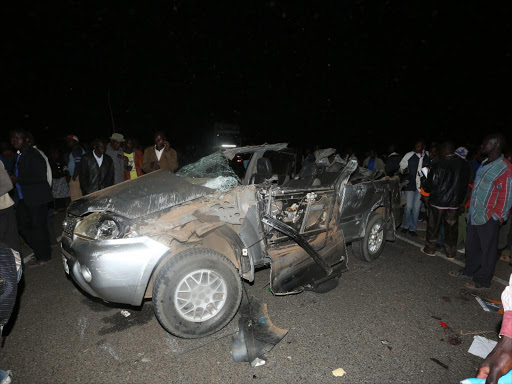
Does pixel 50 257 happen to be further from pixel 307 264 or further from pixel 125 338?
pixel 307 264

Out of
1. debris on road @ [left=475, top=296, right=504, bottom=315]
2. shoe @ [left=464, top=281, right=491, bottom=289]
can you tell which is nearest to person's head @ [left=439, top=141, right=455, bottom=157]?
shoe @ [left=464, top=281, right=491, bottom=289]

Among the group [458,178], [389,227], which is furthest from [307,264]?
[458,178]

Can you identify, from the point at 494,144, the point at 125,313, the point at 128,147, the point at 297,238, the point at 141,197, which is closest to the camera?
the point at 141,197

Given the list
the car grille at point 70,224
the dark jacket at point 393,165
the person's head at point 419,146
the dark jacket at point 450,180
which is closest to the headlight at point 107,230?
the car grille at point 70,224

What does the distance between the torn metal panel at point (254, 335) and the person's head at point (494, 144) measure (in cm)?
360

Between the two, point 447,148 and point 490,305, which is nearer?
point 490,305

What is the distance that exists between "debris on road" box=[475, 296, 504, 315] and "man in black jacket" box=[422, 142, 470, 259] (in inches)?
57.4

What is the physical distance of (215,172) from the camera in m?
3.99

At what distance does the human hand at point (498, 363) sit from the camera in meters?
1.50

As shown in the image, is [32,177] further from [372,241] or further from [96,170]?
[372,241]

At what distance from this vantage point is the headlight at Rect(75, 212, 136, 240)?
2.77m

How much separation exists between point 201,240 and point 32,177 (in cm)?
341

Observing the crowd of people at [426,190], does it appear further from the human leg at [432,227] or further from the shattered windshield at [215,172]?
the shattered windshield at [215,172]

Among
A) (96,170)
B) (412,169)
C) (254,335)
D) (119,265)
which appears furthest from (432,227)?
(96,170)
